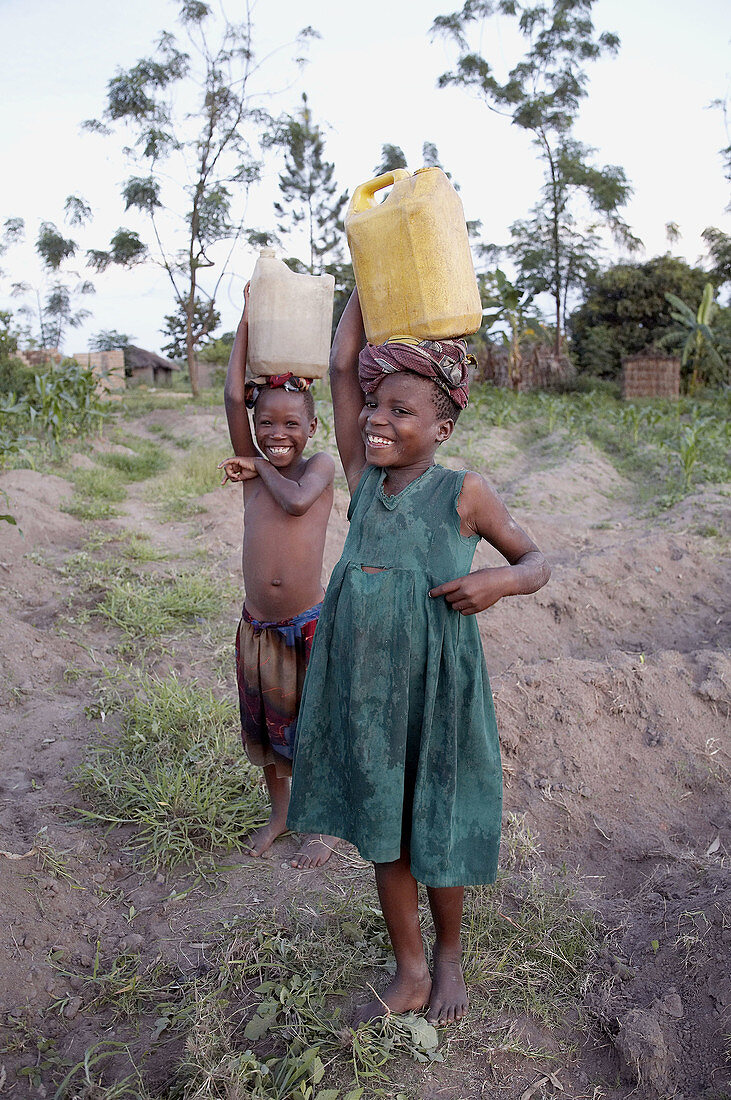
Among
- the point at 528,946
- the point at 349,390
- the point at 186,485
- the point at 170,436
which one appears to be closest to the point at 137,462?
the point at 186,485

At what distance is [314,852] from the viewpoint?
225 cm

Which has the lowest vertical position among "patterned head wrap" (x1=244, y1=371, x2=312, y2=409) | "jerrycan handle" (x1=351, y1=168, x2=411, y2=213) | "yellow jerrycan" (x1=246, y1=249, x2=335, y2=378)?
"patterned head wrap" (x1=244, y1=371, x2=312, y2=409)

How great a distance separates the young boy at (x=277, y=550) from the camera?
2150 millimetres

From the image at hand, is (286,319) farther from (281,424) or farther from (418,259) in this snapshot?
(418,259)

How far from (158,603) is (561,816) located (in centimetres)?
226

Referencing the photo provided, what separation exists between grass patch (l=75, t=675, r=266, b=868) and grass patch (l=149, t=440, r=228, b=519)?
3.33 meters

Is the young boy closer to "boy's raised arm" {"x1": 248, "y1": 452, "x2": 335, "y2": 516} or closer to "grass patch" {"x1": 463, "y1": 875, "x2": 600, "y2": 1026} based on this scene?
"boy's raised arm" {"x1": 248, "y1": 452, "x2": 335, "y2": 516}

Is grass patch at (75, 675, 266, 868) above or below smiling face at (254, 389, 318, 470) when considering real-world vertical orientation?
below

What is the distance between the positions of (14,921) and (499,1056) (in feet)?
3.89

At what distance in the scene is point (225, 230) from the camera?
15.8 metres

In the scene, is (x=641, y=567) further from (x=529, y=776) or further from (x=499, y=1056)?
(x=499, y=1056)

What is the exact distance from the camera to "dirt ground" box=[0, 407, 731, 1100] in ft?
5.22

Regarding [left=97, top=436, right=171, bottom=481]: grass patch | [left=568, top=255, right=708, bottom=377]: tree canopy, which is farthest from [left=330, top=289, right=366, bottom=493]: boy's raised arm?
[left=568, top=255, right=708, bottom=377]: tree canopy

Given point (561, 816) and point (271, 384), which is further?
point (561, 816)
